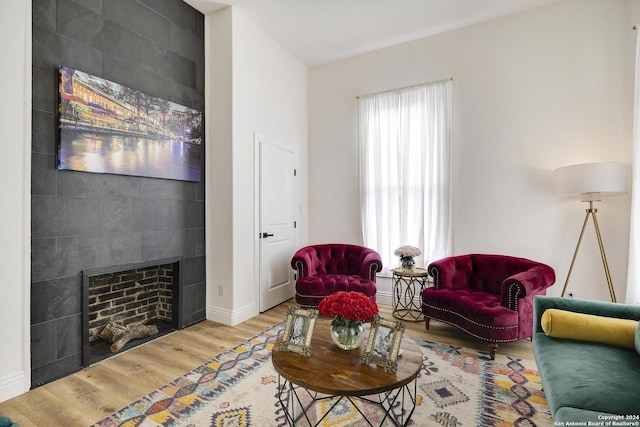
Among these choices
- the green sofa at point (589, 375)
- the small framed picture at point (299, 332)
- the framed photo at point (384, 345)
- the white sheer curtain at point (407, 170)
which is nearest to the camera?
the green sofa at point (589, 375)

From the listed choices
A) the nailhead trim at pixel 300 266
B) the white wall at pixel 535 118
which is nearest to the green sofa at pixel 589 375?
the white wall at pixel 535 118

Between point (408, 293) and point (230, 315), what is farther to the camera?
point (408, 293)

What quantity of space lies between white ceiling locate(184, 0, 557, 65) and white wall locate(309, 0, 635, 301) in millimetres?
163

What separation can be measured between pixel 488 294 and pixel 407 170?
5.70ft

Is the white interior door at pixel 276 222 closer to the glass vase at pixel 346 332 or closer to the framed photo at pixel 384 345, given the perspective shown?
the glass vase at pixel 346 332

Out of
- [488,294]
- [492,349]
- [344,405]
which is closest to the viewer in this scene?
[344,405]

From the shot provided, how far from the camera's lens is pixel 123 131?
275cm

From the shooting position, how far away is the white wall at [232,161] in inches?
137

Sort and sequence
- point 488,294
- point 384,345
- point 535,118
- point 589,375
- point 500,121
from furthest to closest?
point 500,121, point 535,118, point 488,294, point 384,345, point 589,375

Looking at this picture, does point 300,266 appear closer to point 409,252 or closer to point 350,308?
point 409,252

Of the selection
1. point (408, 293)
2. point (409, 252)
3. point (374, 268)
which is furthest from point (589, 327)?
point (408, 293)

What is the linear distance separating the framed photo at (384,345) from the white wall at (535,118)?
2510 mm

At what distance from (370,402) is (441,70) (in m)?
3.74

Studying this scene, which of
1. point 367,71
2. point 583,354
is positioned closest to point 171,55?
point 367,71
